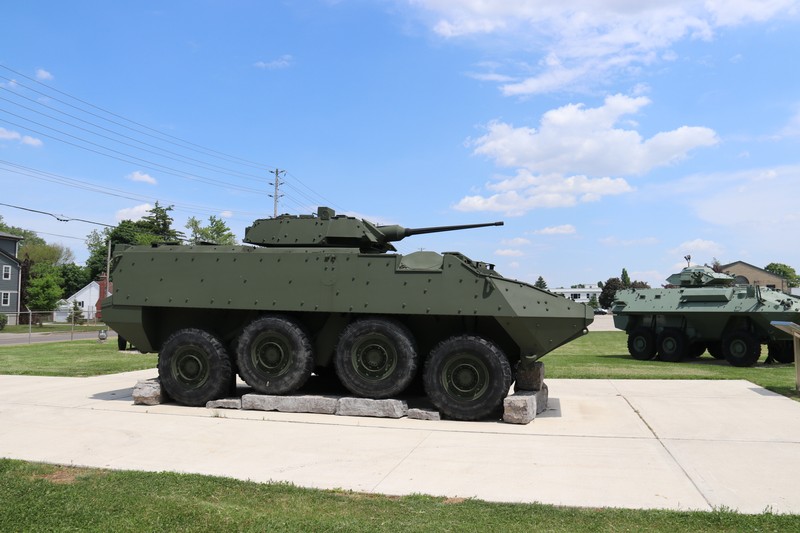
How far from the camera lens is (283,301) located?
9.29 meters

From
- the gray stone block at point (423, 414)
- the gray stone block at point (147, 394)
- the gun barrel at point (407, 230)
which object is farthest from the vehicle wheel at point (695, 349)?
the gray stone block at point (147, 394)

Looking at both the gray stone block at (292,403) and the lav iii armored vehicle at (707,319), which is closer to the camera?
the gray stone block at (292,403)

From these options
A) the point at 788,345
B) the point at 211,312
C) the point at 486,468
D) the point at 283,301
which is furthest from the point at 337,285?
the point at 788,345

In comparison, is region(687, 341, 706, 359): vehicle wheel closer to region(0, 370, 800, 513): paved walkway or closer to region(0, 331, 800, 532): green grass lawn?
region(0, 370, 800, 513): paved walkway

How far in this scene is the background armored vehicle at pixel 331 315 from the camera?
8586 millimetres

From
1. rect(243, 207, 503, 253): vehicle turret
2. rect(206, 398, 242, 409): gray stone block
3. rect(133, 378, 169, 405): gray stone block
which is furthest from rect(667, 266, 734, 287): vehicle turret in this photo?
rect(133, 378, 169, 405): gray stone block

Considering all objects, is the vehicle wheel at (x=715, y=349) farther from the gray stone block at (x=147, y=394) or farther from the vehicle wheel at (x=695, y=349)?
the gray stone block at (x=147, y=394)

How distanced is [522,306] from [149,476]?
4859 mm

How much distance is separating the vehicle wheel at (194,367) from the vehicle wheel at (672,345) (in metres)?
14.8

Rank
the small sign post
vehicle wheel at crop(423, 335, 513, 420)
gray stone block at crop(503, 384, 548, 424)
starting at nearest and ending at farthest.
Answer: gray stone block at crop(503, 384, 548, 424)
vehicle wheel at crop(423, 335, 513, 420)
the small sign post

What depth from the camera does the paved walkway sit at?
5.40 meters

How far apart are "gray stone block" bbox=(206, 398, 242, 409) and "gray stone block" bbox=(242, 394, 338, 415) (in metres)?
0.14

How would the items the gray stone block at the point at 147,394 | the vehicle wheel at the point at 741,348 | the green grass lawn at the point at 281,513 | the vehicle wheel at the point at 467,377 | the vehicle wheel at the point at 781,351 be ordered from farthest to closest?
the vehicle wheel at the point at 781,351
the vehicle wheel at the point at 741,348
the gray stone block at the point at 147,394
the vehicle wheel at the point at 467,377
the green grass lawn at the point at 281,513

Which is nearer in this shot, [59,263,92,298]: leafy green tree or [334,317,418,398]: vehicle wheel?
[334,317,418,398]: vehicle wheel
